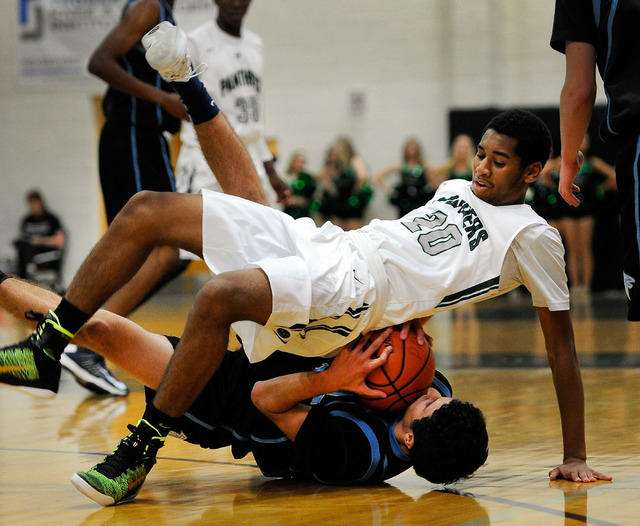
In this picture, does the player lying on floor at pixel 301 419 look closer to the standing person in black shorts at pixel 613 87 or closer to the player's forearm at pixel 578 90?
the standing person in black shorts at pixel 613 87

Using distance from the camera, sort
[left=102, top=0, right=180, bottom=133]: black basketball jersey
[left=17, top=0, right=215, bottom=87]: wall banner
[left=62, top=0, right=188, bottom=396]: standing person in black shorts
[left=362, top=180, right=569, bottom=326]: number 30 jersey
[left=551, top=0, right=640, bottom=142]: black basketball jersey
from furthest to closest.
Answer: [left=17, top=0, right=215, bottom=87]: wall banner, [left=102, top=0, right=180, bottom=133]: black basketball jersey, [left=62, top=0, right=188, bottom=396]: standing person in black shorts, [left=362, top=180, right=569, bottom=326]: number 30 jersey, [left=551, top=0, right=640, bottom=142]: black basketball jersey

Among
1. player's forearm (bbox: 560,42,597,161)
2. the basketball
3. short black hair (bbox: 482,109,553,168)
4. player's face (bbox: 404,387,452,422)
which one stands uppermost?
player's forearm (bbox: 560,42,597,161)

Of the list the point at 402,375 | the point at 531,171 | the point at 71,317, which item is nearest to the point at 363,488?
the point at 402,375

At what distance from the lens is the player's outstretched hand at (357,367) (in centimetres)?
271

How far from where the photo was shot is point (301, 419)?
109 inches

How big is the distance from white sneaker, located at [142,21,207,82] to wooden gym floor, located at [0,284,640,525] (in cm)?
132

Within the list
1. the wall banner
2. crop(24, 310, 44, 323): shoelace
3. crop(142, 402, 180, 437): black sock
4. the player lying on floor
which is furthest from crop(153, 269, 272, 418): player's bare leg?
the wall banner

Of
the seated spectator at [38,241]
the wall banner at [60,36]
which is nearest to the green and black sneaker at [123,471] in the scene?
the seated spectator at [38,241]

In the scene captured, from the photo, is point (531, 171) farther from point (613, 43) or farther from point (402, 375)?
point (402, 375)

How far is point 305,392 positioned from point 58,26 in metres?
11.8

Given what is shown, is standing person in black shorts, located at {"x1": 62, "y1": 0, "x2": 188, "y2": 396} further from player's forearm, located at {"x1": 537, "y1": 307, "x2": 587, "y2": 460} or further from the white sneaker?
player's forearm, located at {"x1": 537, "y1": 307, "x2": 587, "y2": 460}

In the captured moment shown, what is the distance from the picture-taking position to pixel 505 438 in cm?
343

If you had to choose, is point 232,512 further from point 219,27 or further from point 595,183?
point 595,183

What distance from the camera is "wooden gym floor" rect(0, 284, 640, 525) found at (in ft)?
7.95
